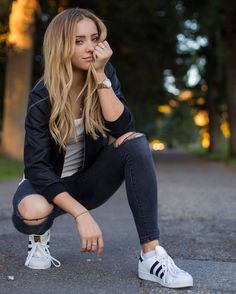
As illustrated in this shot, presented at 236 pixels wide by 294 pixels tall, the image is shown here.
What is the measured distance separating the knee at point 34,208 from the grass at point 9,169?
23.9 ft

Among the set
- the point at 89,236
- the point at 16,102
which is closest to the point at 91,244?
the point at 89,236

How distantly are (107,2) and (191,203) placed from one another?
39.7 feet

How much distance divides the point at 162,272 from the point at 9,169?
31.2 feet

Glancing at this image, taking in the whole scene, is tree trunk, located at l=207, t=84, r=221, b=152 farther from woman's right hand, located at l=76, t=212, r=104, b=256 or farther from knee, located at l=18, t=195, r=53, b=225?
woman's right hand, located at l=76, t=212, r=104, b=256

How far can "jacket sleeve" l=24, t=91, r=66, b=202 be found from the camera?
9.94ft

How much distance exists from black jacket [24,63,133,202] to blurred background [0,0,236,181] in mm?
4898

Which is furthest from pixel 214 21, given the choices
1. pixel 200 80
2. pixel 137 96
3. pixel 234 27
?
pixel 200 80

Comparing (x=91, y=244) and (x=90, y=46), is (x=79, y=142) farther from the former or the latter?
(x=91, y=244)

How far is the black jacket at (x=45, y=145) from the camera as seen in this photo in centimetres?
304

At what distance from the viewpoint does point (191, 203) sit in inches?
280

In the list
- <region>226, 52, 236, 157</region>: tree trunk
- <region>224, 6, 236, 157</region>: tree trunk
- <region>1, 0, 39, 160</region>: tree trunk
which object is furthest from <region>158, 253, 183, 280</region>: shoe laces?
<region>226, 52, 236, 157</region>: tree trunk

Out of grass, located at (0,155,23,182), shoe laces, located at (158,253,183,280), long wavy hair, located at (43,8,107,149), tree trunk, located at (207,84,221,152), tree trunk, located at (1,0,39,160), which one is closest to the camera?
shoe laces, located at (158,253,183,280)

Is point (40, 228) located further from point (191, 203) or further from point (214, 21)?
point (214, 21)

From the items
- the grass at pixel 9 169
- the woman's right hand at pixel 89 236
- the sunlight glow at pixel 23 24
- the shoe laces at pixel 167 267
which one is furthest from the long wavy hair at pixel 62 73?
the sunlight glow at pixel 23 24
